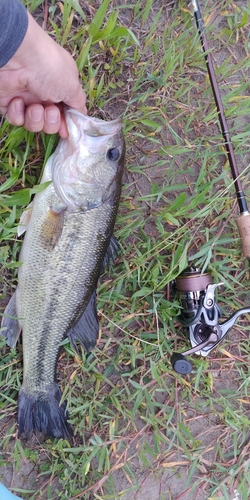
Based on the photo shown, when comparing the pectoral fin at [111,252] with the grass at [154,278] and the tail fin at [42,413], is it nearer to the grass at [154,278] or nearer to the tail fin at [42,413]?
the grass at [154,278]

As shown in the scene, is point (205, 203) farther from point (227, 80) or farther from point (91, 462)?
point (91, 462)

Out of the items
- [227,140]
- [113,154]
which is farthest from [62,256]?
[227,140]

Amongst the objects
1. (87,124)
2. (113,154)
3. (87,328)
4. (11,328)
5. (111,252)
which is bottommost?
(87,328)

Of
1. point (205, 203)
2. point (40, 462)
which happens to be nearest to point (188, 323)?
point (205, 203)

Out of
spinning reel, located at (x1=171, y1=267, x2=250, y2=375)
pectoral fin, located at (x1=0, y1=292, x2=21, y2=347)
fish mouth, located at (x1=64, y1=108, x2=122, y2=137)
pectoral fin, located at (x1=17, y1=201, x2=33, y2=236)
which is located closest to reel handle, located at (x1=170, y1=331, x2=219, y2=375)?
spinning reel, located at (x1=171, y1=267, x2=250, y2=375)

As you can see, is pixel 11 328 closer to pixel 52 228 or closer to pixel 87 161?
pixel 52 228

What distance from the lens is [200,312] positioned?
2486 millimetres

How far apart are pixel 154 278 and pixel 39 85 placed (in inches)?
48.9

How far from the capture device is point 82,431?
2.56 meters

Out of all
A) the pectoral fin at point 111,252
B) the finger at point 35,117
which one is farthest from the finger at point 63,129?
the pectoral fin at point 111,252

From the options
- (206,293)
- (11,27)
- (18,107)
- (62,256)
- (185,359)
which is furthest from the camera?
(206,293)

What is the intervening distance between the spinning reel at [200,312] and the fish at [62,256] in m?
0.47

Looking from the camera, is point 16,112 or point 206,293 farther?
point 206,293

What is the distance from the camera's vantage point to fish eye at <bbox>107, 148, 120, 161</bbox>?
7.19ft
